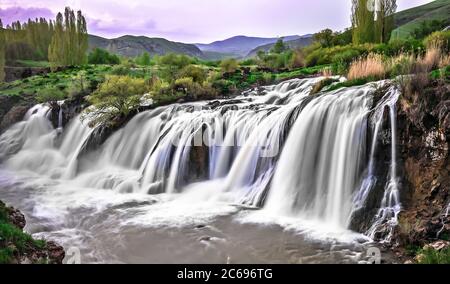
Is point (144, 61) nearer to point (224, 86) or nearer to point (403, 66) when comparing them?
point (224, 86)

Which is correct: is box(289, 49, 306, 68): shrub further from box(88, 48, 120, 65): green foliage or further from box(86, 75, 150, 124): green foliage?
box(88, 48, 120, 65): green foliage

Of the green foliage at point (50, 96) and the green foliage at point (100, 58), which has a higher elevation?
the green foliage at point (100, 58)

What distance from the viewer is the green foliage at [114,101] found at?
52.7 ft

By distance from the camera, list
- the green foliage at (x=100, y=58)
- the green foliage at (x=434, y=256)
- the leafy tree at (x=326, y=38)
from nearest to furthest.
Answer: the green foliage at (x=434, y=256), the leafy tree at (x=326, y=38), the green foliage at (x=100, y=58)

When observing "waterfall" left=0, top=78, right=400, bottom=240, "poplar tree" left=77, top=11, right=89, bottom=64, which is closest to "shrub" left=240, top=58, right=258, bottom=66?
"poplar tree" left=77, top=11, right=89, bottom=64

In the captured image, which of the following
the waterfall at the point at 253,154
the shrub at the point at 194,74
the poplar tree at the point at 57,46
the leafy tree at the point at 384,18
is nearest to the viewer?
the waterfall at the point at 253,154

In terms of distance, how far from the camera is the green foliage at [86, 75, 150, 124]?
632 inches

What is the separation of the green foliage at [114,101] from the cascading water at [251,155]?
829mm

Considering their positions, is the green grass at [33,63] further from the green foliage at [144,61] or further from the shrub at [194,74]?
the shrub at [194,74]

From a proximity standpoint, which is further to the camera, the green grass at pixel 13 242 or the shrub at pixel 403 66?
the shrub at pixel 403 66

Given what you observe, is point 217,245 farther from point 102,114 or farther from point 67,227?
point 102,114

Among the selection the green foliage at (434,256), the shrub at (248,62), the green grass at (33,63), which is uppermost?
the green grass at (33,63)

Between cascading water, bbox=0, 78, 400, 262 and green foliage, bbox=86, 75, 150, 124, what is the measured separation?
0.83 meters

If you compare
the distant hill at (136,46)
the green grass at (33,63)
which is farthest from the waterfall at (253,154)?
the distant hill at (136,46)
